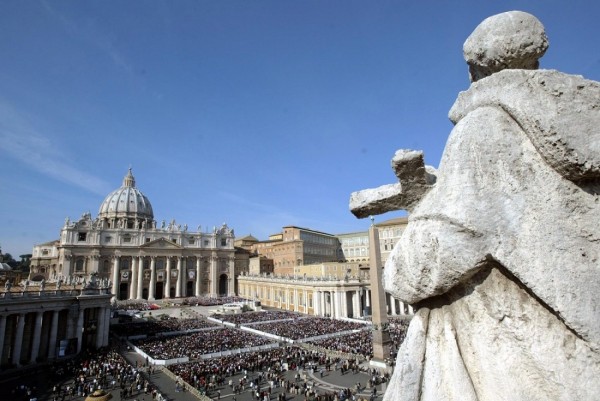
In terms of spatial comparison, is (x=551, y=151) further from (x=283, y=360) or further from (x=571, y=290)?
(x=283, y=360)

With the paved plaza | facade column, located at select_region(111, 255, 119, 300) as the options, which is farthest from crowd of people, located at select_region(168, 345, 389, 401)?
facade column, located at select_region(111, 255, 119, 300)

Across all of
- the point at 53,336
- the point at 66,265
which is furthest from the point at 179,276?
the point at 53,336

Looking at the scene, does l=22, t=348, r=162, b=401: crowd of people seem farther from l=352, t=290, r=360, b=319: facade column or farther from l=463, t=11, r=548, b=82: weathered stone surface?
l=352, t=290, r=360, b=319: facade column

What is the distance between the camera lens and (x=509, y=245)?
1.76 meters

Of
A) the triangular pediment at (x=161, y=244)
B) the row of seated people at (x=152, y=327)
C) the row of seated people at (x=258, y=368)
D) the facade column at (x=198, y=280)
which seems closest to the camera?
the row of seated people at (x=258, y=368)

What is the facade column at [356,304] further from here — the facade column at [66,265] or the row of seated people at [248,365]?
the facade column at [66,265]

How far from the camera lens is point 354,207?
263 centimetres

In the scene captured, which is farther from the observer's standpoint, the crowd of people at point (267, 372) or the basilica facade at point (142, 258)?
the basilica facade at point (142, 258)

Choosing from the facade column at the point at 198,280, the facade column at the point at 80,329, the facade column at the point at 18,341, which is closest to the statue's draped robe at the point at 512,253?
the facade column at the point at 18,341

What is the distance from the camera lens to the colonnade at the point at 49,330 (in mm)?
25734

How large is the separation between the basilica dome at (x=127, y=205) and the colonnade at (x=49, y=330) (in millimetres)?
63488

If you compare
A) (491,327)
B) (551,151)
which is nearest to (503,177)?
(551,151)

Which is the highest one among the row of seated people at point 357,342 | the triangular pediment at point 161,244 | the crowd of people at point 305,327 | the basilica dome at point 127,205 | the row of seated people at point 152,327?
the basilica dome at point 127,205

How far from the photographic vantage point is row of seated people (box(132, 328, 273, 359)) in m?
27.1
